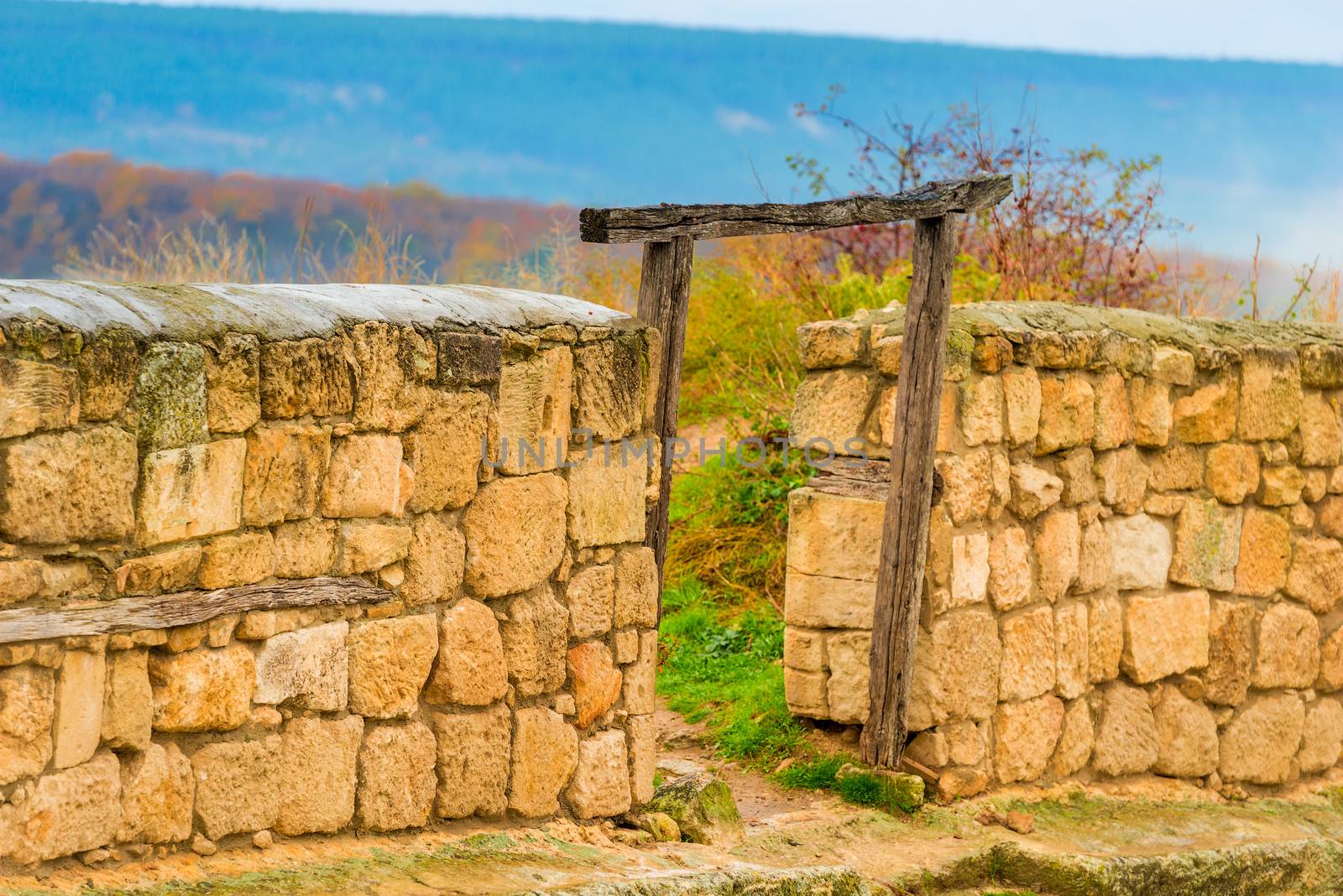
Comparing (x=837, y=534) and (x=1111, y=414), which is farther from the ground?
(x=1111, y=414)

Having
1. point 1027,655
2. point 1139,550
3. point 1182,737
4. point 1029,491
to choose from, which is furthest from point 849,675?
point 1182,737

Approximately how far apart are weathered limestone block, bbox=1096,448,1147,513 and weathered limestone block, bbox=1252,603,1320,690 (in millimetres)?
996

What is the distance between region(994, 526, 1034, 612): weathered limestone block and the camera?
5645 millimetres

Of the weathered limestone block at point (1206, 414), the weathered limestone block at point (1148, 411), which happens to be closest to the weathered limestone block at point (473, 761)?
the weathered limestone block at point (1148, 411)

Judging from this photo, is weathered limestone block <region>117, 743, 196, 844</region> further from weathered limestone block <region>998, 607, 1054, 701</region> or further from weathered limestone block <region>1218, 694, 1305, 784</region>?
weathered limestone block <region>1218, 694, 1305, 784</region>

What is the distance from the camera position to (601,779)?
4.54 metres

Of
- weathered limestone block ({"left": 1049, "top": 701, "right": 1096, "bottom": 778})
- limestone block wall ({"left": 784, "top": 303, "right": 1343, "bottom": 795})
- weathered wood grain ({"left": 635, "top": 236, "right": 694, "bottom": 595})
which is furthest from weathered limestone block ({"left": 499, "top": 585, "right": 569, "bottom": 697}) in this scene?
weathered limestone block ({"left": 1049, "top": 701, "right": 1096, "bottom": 778})

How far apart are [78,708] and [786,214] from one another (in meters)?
2.88

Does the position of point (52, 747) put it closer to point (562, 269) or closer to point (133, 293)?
point (133, 293)

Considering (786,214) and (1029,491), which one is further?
(1029,491)

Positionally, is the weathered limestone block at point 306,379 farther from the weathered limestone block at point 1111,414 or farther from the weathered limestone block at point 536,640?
the weathered limestone block at point 1111,414

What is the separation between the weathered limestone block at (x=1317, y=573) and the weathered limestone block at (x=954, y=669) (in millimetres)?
1875

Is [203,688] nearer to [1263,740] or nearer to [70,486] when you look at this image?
[70,486]

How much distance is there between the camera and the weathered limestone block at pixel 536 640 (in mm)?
4242
